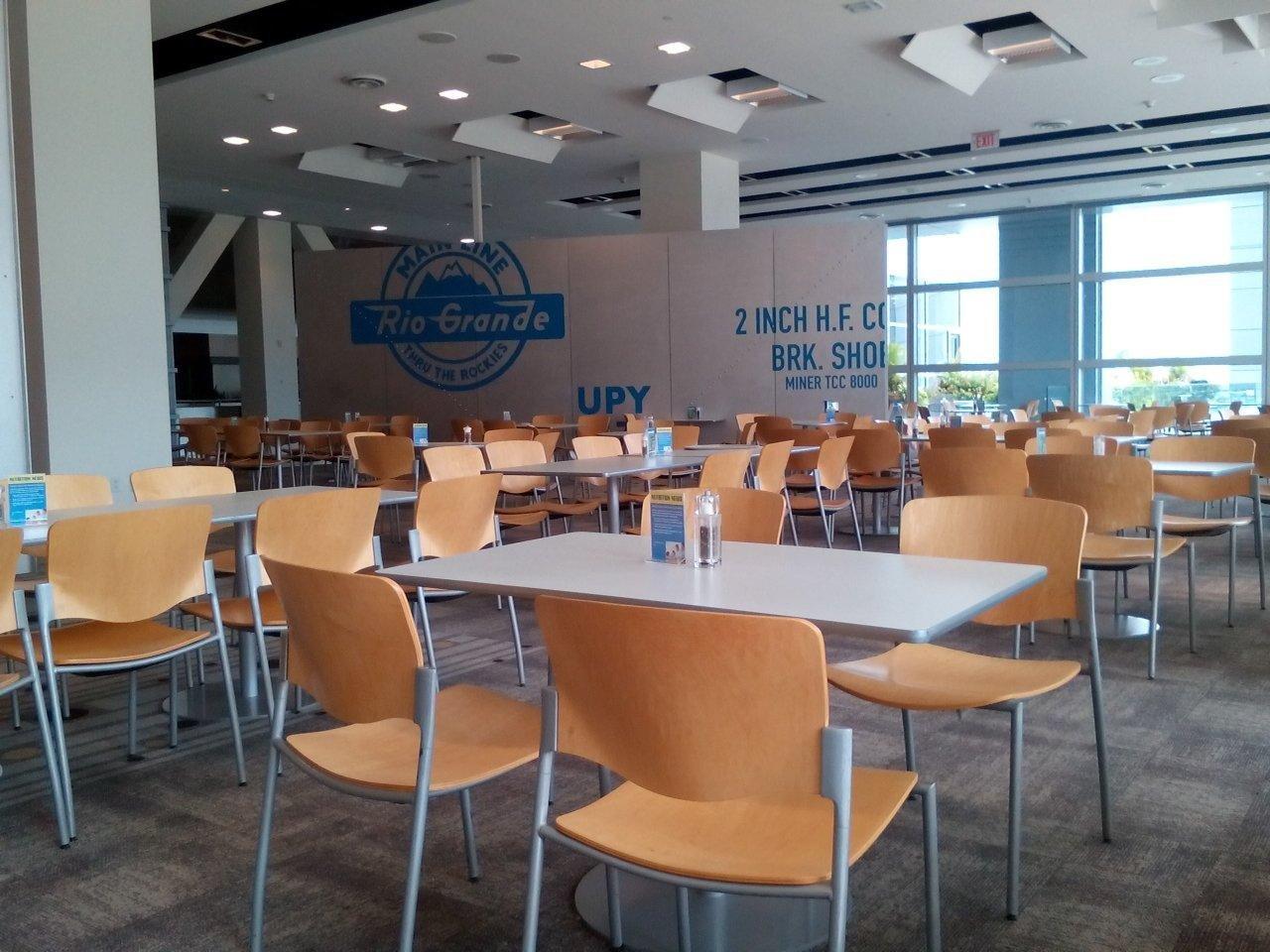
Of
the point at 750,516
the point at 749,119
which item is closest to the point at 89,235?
the point at 750,516

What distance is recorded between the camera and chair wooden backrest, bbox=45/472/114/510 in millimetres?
4211

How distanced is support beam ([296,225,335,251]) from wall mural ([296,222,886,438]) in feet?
9.86

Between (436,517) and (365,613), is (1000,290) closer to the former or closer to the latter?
(436,517)

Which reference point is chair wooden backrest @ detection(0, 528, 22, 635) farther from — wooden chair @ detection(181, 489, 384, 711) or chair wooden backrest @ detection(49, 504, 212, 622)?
wooden chair @ detection(181, 489, 384, 711)

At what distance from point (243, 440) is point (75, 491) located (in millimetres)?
6761

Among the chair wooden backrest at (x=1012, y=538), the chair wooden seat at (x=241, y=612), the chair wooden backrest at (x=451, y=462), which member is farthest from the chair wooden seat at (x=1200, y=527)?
the chair wooden seat at (x=241, y=612)

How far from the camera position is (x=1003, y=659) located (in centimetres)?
271

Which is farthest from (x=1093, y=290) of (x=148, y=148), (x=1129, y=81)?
(x=148, y=148)

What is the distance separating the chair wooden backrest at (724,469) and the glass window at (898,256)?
39.9ft

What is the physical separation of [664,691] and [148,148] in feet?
18.9

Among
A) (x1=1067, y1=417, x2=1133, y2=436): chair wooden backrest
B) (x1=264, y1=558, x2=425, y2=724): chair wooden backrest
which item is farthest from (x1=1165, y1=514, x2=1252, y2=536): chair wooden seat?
(x1=264, y1=558, x2=425, y2=724): chair wooden backrest

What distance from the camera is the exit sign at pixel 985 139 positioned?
11.4 m

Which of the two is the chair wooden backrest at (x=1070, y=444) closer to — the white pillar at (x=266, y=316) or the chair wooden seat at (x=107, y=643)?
the chair wooden seat at (x=107, y=643)

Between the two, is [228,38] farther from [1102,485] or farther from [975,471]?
[1102,485]
